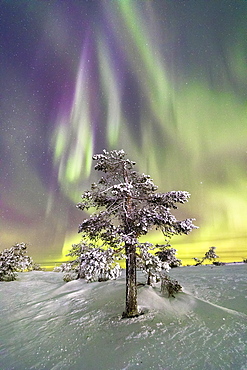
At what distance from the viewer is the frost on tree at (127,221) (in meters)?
7.87

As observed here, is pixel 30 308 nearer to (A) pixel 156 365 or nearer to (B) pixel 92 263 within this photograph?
(B) pixel 92 263

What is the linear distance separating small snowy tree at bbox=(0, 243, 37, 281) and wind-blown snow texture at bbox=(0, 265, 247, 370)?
13395 millimetres

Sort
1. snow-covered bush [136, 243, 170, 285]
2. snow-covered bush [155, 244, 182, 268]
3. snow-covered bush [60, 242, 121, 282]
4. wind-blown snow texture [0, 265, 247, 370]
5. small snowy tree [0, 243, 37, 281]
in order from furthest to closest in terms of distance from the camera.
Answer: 1. small snowy tree [0, 243, 37, 281]
2. snow-covered bush [155, 244, 182, 268]
3. snow-covered bush [136, 243, 170, 285]
4. snow-covered bush [60, 242, 121, 282]
5. wind-blown snow texture [0, 265, 247, 370]

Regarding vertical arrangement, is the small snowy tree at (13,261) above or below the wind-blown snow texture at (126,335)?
above

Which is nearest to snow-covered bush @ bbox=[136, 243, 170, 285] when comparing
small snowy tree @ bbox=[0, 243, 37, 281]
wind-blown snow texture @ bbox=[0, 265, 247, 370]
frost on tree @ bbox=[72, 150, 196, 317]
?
frost on tree @ bbox=[72, 150, 196, 317]

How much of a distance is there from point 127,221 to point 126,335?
4.68m

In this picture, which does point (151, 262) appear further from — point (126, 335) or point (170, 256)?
point (170, 256)

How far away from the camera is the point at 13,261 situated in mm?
25156

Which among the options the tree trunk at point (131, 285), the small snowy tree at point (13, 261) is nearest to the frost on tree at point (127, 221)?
the tree trunk at point (131, 285)

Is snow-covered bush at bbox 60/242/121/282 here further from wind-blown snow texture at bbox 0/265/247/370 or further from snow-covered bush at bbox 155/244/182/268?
snow-covered bush at bbox 155/244/182/268

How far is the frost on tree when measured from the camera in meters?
7.87

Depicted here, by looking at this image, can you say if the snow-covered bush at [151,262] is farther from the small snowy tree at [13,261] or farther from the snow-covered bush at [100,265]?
the small snowy tree at [13,261]

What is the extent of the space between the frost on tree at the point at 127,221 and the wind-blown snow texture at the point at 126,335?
1.68 m

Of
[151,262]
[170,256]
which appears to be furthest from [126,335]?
[170,256]
